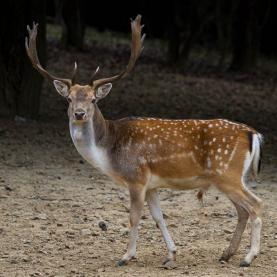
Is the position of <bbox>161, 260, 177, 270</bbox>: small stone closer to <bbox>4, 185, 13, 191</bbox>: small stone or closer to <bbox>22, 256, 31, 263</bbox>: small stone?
<bbox>22, 256, 31, 263</bbox>: small stone

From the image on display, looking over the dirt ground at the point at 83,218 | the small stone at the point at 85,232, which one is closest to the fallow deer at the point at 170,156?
the dirt ground at the point at 83,218

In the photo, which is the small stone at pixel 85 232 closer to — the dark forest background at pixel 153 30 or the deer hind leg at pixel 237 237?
the deer hind leg at pixel 237 237

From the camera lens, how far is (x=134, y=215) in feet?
21.1

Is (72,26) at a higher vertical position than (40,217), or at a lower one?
higher

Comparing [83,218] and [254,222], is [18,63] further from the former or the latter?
[254,222]

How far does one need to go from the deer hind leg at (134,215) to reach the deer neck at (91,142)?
0.28 metres

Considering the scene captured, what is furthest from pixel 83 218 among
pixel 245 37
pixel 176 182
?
pixel 245 37

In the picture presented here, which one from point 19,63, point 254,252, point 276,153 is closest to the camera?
point 254,252

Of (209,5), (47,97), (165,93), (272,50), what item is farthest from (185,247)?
(272,50)

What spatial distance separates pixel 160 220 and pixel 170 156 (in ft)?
1.64

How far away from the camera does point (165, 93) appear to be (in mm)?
16875

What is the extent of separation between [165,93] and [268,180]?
758 cm

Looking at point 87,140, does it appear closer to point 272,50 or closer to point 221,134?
point 221,134

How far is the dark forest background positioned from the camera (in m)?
12.1
